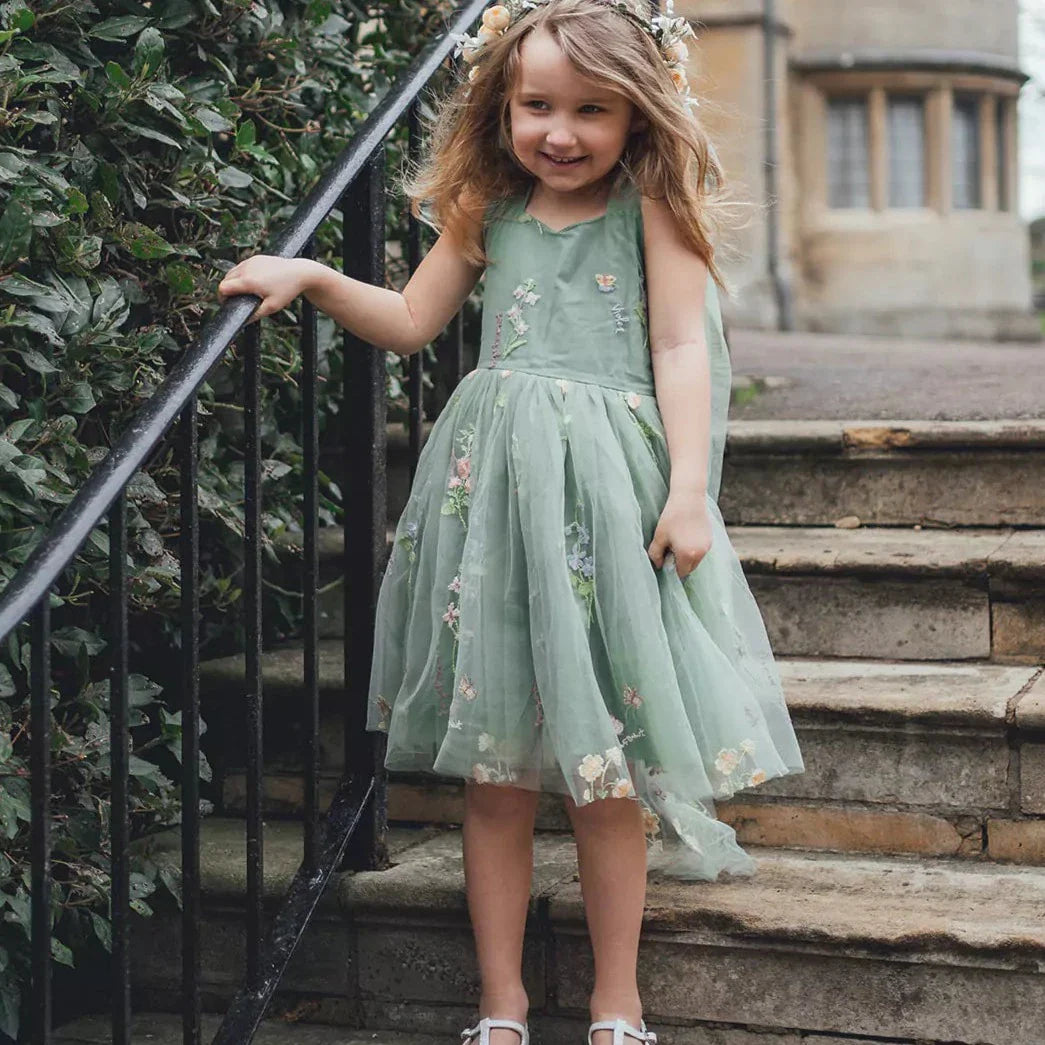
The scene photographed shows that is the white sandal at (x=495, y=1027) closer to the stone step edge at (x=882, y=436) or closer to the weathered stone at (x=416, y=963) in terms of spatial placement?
the weathered stone at (x=416, y=963)

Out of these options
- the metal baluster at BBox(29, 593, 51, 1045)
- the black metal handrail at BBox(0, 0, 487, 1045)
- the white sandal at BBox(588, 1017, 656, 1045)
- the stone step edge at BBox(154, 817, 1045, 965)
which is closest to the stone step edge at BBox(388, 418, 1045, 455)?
the black metal handrail at BBox(0, 0, 487, 1045)

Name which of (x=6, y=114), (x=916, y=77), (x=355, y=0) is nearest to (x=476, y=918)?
(x=6, y=114)

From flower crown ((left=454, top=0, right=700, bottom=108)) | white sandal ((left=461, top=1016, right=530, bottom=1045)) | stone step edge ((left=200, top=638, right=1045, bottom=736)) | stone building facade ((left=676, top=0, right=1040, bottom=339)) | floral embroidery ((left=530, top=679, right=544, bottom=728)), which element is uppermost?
stone building facade ((left=676, top=0, right=1040, bottom=339))

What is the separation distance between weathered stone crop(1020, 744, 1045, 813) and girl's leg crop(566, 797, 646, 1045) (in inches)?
26.4

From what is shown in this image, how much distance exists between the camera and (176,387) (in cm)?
195

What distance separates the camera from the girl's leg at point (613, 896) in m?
2.17

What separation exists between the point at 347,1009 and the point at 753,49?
40.7 ft

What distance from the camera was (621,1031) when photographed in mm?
2137

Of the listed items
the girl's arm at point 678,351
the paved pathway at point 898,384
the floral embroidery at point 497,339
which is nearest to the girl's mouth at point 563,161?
the girl's arm at point 678,351

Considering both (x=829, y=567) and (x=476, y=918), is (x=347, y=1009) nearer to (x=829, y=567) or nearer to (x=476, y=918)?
(x=476, y=918)

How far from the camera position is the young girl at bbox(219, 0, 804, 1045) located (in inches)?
82.5

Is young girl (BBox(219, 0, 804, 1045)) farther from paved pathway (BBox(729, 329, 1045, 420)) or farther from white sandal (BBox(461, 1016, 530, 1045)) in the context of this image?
paved pathway (BBox(729, 329, 1045, 420))

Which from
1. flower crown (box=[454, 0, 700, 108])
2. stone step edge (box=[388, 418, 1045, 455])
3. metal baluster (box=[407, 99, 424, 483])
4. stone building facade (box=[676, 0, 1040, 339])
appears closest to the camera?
flower crown (box=[454, 0, 700, 108])

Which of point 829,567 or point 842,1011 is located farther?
point 829,567
